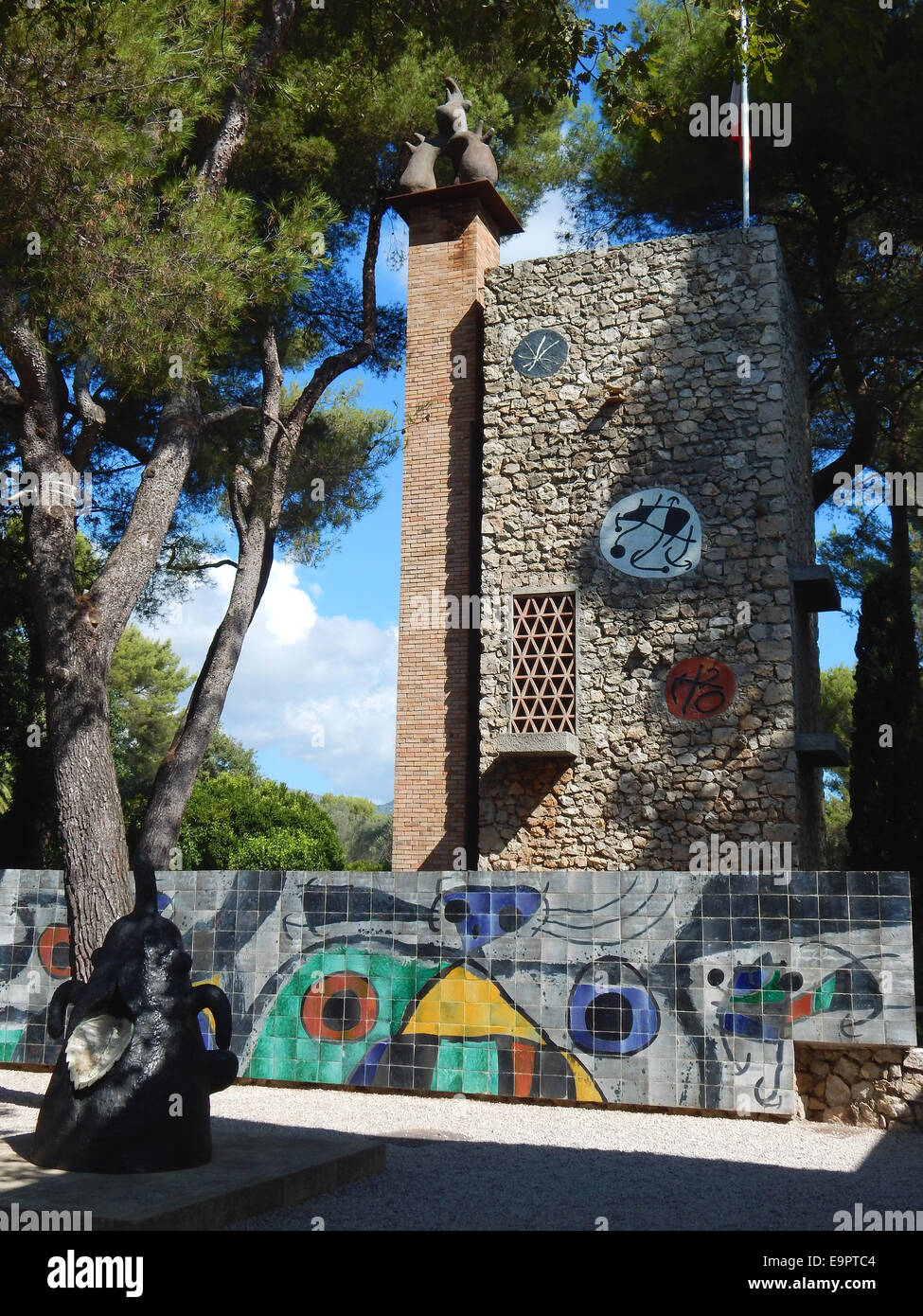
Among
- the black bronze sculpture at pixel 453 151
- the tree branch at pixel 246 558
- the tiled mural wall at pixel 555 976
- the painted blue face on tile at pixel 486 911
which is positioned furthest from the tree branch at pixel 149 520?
the black bronze sculpture at pixel 453 151

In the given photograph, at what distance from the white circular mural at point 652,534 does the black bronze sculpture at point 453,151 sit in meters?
4.60

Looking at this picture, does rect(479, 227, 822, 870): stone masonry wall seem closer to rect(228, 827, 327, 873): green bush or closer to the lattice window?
the lattice window

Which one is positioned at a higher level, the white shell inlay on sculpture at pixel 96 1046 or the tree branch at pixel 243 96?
the tree branch at pixel 243 96

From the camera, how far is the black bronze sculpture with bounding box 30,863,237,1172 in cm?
510

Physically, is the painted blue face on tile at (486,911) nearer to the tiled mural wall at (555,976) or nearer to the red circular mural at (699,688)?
the tiled mural wall at (555,976)

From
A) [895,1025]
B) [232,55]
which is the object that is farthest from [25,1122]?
[232,55]

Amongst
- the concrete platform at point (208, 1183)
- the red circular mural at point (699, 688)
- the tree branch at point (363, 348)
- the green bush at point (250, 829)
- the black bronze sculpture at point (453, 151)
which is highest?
the black bronze sculpture at point (453, 151)

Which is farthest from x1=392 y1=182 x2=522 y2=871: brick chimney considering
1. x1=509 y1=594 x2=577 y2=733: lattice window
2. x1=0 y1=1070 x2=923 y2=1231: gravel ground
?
x1=0 y1=1070 x2=923 y2=1231: gravel ground

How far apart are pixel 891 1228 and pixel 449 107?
42.2ft

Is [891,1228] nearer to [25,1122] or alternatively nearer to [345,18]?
[25,1122]

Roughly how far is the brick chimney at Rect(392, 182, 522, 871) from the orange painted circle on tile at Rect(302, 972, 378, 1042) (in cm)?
333

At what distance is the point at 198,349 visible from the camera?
864 cm

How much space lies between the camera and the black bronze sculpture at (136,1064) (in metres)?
5.10
